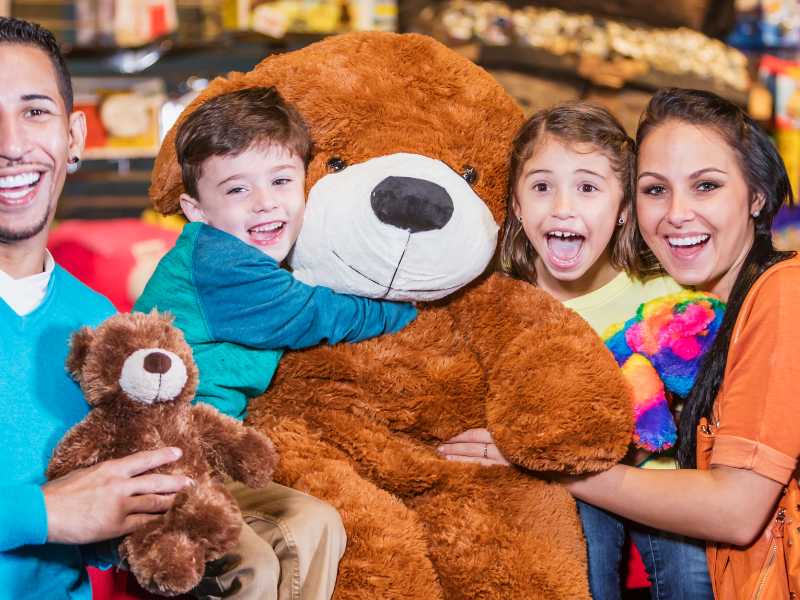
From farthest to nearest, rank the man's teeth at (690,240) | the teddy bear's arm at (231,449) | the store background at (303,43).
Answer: the store background at (303,43), the man's teeth at (690,240), the teddy bear's arm at (231,449)

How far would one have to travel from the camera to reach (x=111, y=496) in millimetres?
1340

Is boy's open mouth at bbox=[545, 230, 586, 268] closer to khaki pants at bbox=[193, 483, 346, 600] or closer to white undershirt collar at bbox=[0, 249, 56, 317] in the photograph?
khaki pants at bbox=[193, 483, 346, 600]

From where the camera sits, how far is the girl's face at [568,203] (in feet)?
5.80

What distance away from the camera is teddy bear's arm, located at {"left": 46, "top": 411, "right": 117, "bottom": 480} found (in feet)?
4.56

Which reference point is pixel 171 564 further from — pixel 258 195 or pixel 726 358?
pixel 726 358

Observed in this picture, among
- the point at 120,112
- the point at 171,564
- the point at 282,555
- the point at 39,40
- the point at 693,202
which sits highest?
the point at 39,40

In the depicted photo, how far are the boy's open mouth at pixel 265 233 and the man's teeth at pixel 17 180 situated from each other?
378mm

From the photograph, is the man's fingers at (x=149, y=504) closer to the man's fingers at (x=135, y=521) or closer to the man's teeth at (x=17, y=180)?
the man's fingers at (x=135, y=521)

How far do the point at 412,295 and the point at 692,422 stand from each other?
0.59 m

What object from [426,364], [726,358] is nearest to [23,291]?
[426,364]

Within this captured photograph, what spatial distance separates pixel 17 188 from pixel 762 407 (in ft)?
4.36

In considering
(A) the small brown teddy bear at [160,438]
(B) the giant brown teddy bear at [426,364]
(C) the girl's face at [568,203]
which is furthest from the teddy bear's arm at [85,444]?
(C) the girl's face at [568,203]

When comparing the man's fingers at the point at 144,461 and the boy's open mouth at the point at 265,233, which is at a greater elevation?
the boy's open mouth at the point at 265,233

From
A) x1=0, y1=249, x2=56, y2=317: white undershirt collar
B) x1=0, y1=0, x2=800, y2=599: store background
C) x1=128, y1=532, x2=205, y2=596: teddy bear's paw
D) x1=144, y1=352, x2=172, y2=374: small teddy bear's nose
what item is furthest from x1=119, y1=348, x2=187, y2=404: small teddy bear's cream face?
x1=0, y1=0, x2=800, y2=599: store background
